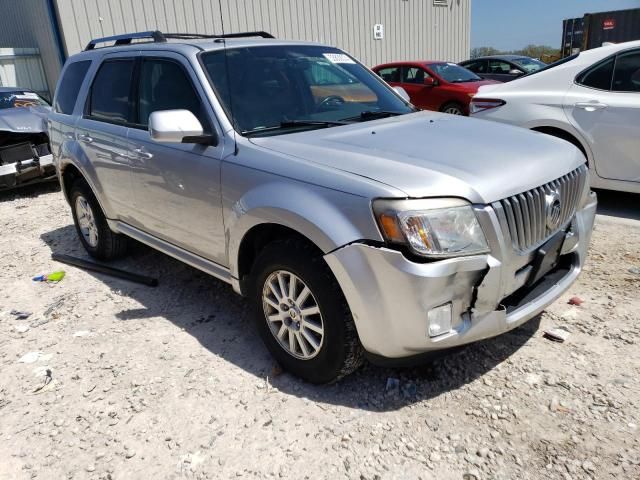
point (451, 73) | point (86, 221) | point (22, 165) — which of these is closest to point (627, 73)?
point (86, 221)

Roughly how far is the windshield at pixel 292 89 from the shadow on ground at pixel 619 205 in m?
2.86

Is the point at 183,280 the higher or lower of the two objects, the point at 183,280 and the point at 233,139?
the lower

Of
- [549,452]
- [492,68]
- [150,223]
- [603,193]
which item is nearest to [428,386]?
[549,452]

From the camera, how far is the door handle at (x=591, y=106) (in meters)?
5.12

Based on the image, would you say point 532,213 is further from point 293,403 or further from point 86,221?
point 86,221

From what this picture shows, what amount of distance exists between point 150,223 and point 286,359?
1.59 meters

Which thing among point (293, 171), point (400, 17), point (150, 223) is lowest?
point (150, 223)

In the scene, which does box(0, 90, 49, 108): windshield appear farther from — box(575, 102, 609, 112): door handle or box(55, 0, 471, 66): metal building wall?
box(575, 102, 609, 112): door handle

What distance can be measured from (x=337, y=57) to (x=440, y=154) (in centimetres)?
175

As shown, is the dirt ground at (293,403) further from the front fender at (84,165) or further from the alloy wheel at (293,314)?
the front fender at (84,165)

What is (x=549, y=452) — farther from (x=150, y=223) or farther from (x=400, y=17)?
(x=400, y=17)

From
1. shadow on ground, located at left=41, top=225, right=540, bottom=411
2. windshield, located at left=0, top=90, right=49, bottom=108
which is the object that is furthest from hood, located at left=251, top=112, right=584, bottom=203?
windshield, located at left=0, top=90, right=49, bottom=108

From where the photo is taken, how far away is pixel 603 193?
20.3 ft

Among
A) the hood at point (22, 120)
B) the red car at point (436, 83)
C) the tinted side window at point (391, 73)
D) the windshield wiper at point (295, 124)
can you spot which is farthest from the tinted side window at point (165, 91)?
the tinted side window at point (391, 73)
